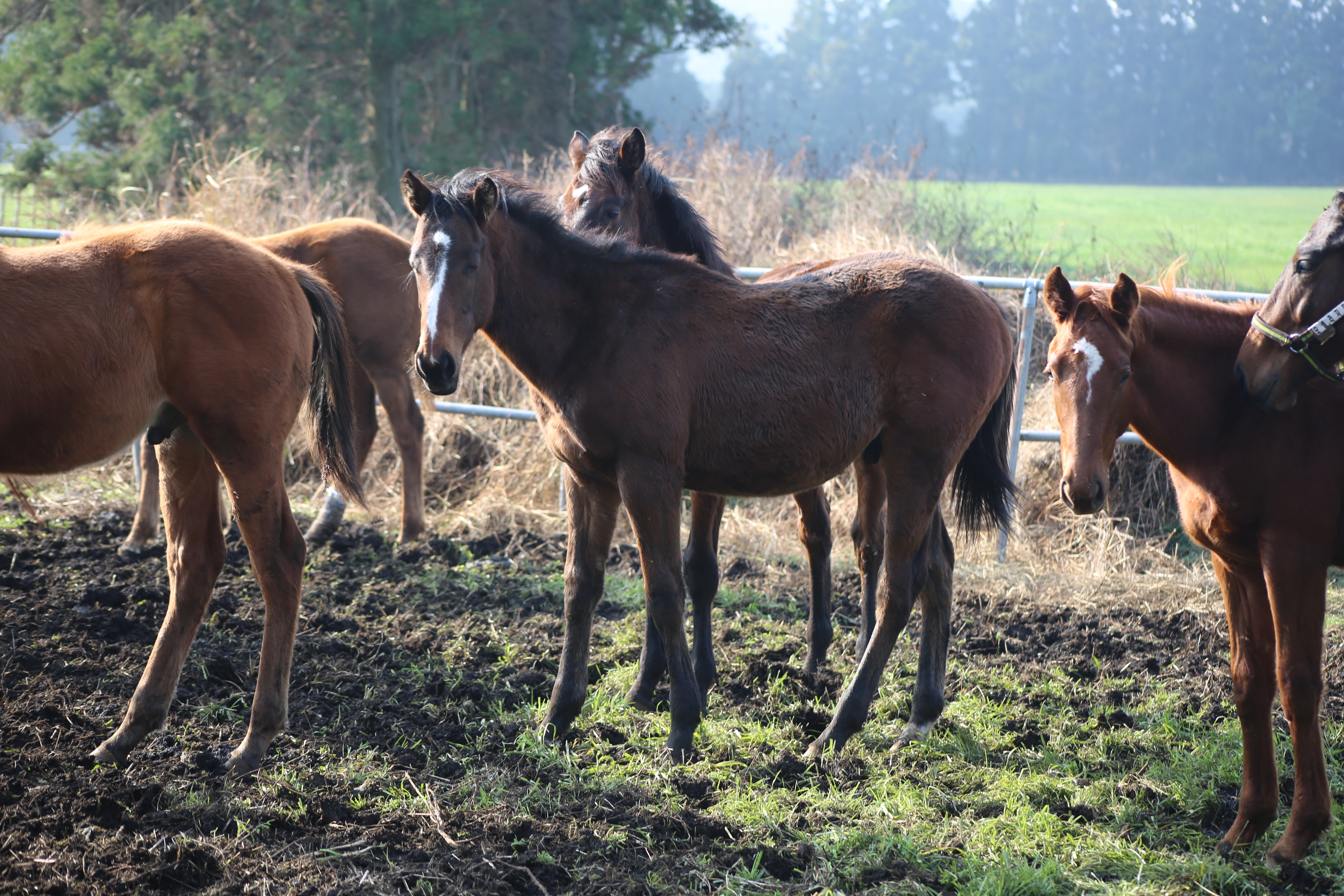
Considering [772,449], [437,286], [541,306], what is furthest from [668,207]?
[437,286]

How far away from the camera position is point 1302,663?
281 centimetres

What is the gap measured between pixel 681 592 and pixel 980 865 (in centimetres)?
136

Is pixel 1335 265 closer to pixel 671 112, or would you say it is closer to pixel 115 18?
pixel 115 18

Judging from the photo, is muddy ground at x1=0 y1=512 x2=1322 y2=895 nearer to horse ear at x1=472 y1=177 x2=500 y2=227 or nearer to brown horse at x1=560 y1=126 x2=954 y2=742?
brown horse at x1=560 y1=126 x2=954 y2=742

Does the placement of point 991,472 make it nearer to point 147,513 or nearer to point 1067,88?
point 147,513

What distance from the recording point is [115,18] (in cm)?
1561

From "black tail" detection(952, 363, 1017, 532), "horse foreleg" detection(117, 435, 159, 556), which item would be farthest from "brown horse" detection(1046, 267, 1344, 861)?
"horse foreleg" detection(117, 435, 159, 556)

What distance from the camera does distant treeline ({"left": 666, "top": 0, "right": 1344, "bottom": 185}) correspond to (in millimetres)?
31781

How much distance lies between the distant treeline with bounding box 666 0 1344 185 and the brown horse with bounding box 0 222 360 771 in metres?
11.4

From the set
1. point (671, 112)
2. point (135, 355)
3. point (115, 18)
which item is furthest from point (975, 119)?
point (135, 355)

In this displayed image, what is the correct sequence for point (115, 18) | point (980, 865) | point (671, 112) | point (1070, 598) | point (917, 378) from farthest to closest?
point (671, 112)
point (115, 18)
point (1070, 598)
point (917, 378)
point (980, 865)

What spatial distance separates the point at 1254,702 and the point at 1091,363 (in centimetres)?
120

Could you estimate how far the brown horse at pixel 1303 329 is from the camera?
9.23ft

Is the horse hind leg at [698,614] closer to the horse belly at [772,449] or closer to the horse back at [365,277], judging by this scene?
the horse belly at [772,449]
